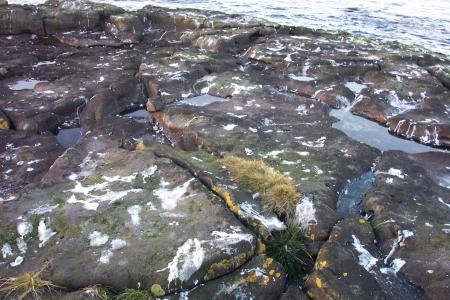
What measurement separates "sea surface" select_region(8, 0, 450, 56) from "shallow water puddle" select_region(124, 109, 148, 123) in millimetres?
18054

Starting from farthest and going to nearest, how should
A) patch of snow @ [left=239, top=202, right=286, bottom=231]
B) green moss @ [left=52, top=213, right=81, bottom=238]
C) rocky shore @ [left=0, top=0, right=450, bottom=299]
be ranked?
patch of snow @ [left=239, top=202, right=286, bottom=231]
green moss @ [left=52, top=213, right=81, bottom=238]
rocky shore @ [left=0, top=0, right=450, bottom=299]

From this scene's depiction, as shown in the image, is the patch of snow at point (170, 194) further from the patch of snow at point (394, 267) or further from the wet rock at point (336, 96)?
the wet rock at point (336, 96)

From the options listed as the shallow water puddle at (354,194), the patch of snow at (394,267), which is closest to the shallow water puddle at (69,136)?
the shallow water puddle at (354,194)

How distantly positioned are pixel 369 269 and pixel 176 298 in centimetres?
350

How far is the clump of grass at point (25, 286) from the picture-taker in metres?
6.18

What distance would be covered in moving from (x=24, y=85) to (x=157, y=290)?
11777mm

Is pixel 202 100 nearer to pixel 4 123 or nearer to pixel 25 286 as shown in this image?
pixel 4 123

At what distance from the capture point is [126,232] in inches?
293

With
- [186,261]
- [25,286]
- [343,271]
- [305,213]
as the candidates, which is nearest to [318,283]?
[343,271]

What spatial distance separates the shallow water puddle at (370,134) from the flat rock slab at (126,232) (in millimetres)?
6351

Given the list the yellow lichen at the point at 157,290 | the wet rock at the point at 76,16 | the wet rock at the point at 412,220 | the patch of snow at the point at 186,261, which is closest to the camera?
the yellow lichen at the point at 157,290

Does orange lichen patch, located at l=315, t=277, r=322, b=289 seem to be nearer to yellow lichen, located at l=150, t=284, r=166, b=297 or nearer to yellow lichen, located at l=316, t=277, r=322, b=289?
yellow lichen, located at l=316, t=277, r=322, b=289

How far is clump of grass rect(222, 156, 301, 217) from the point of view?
836cm

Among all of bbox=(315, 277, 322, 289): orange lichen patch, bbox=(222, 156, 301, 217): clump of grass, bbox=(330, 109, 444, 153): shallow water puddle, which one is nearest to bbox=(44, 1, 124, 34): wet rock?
bbox=(330, 109, 444, 153): shallow water puddle
